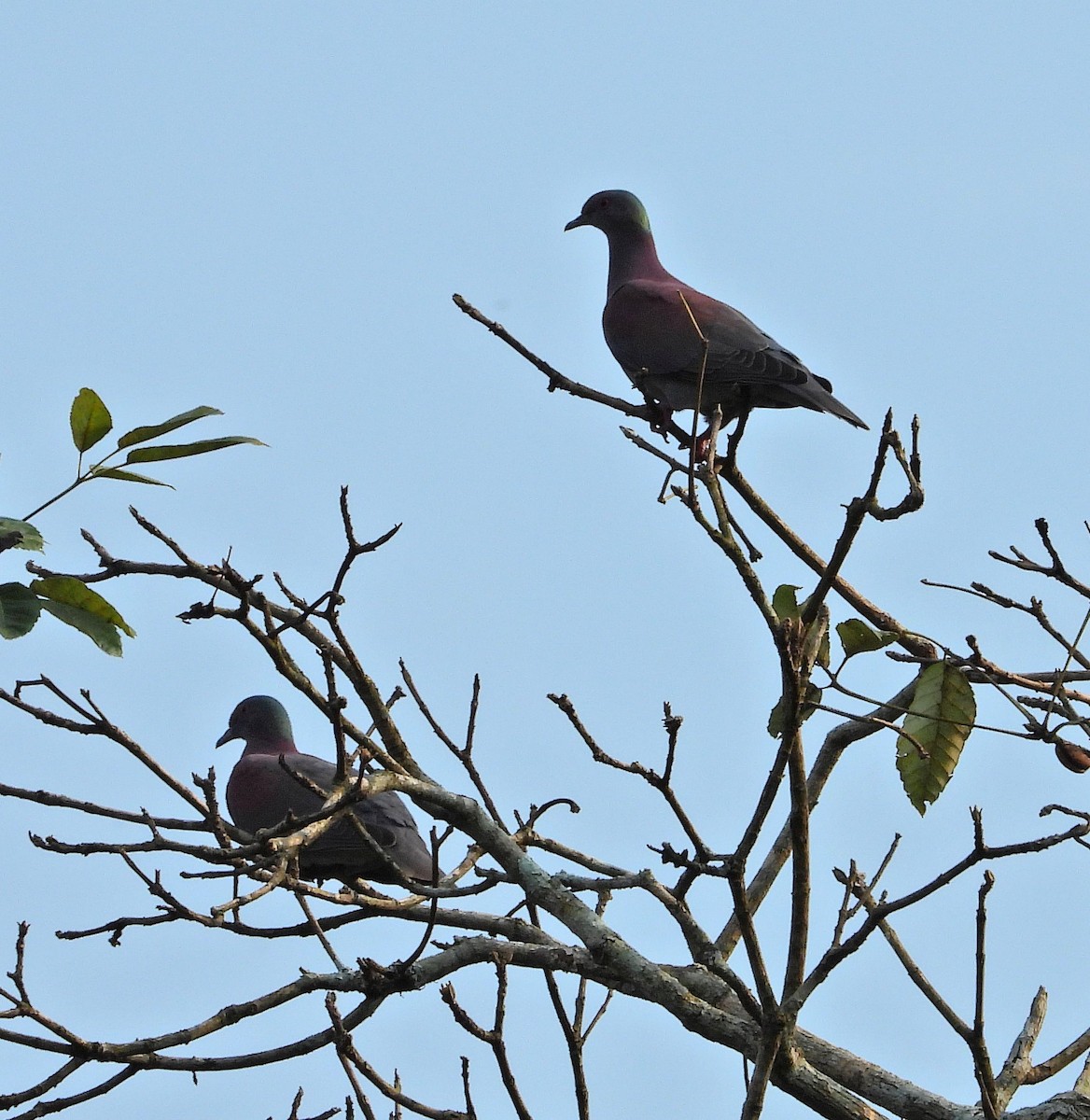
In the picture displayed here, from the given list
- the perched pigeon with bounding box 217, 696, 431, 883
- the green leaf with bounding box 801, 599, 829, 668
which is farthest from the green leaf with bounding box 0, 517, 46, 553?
the perched pigeon with bounding box 217, 696, 431, 883

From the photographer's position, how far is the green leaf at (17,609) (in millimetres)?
1955

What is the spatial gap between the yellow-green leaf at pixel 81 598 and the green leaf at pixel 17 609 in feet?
0.33

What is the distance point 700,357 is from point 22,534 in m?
2.94

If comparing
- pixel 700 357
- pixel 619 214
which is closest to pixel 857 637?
pixel 700 357

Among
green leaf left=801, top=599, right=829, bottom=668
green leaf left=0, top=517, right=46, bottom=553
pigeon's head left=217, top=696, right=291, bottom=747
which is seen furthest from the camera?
pigeon's head left=217, top=696, right=291, bottom=747

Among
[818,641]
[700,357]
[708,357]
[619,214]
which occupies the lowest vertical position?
[818,641]

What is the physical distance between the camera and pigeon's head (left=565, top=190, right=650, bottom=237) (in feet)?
19.8

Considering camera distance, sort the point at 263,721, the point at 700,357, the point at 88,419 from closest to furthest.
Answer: the point at 88,419, the point at 700,357, the point at 263,721

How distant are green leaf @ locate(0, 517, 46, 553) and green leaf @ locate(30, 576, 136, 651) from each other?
0.17m

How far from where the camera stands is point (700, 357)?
4.56m

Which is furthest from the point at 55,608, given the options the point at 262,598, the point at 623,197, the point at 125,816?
the point at 623,197

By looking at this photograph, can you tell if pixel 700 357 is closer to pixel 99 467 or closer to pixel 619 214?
pixel 619 214

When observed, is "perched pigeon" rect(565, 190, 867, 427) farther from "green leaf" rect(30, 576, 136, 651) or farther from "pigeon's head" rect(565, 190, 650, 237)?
"green leaf" rect(30, 576, 136, 651)

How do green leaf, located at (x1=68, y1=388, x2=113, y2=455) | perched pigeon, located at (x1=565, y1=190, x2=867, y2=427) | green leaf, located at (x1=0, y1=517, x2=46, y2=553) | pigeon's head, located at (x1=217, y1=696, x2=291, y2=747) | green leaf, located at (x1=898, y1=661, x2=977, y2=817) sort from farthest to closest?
pigeon's head, located at (x1=217, y1=696, x2=291, y2=747) → perched pigeon, located at (x1=565, y1=190, x2=867, y2=427) → green leaf, located at (x1=898, y1=661, x2=977, y2=817) → green leaf, located at (x1=68, y1=388, x2=113, y2=455) → green leaf, located at (x1=0, y1=517, x2=46, y2=553)
